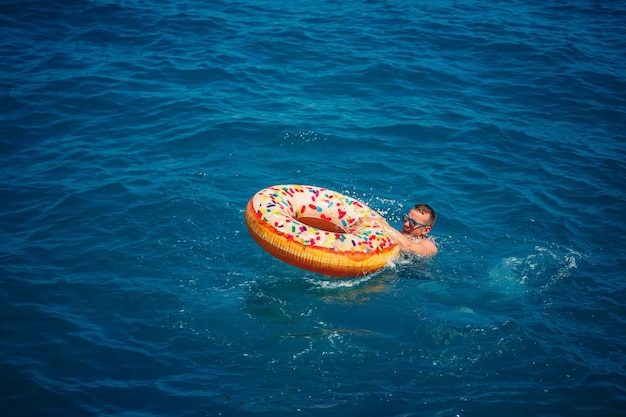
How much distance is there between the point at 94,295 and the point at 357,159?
5.23 metres

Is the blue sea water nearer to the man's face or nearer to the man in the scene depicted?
the man

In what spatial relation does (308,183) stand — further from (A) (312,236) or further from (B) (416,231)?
(A) (312,236)

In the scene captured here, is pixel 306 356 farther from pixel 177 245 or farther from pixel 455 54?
pixel 455 54

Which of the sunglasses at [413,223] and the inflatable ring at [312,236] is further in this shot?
the sunglasses at [413,223]

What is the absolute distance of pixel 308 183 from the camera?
33.3 ft

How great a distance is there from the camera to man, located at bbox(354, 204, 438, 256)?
811cm

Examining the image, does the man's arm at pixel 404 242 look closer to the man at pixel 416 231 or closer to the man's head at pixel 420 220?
the man at pixel 416 231

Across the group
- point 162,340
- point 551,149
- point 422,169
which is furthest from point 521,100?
point 162,340

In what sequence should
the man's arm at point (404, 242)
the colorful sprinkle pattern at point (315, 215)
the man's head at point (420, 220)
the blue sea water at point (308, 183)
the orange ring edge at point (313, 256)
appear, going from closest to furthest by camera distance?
the blue sea water at point (308, 183)
the orange ring edge at point (313, 256)
the colorful sprinkle pattern at point (315, 215)
the man's arm at point (404, 242)
the man's head at point (420, 220)

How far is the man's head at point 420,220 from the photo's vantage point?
823cm

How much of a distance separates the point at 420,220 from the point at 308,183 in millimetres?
2504

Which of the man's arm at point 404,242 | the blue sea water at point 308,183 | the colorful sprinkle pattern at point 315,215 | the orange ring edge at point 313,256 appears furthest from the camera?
the man's arm at point 404,242

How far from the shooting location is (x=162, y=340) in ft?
22.7

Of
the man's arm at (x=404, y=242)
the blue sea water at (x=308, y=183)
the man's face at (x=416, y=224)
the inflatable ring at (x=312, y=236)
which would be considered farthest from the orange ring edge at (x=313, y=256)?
the man's face at (x=416, y=224)
